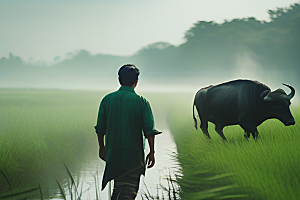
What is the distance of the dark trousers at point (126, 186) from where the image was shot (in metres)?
2.64

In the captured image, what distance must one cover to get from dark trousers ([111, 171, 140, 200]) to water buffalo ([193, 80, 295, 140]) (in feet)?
8.33

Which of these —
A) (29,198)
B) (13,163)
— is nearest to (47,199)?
(29,198)

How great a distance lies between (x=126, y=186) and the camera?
2.66 metres

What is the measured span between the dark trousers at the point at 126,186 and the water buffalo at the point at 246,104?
254 cm

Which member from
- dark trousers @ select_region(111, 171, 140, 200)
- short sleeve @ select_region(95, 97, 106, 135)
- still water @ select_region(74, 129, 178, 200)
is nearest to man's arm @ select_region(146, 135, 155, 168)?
dark trousers @ select_region(111, 171, 140, 200)

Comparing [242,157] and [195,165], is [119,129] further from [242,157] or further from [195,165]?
[195,165]

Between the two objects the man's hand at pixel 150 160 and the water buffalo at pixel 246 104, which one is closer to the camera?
the man's hand at pixel 150 160

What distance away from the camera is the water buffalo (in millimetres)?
4352

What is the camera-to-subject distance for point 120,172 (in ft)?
8.86

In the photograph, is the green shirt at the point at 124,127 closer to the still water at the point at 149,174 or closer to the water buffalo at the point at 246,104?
the still water at the point at 149,174

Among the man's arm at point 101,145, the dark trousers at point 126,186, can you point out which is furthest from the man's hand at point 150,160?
the man's arm at point 101,145

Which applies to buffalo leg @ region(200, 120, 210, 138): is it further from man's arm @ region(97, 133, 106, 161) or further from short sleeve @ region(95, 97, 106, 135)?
short sleeve @ region(95, 97, 106, 135)

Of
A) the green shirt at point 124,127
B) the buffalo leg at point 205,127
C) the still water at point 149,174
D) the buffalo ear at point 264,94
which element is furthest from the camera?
the buffalo leg at point 205,127

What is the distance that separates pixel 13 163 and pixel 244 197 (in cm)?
353
